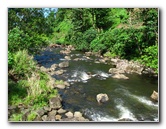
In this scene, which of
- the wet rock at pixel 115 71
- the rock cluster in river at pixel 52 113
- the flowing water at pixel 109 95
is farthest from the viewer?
the wet rock at pixel 115 71

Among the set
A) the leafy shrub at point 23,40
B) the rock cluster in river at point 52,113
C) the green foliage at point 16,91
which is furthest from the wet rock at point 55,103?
the leafy shrub at point 23,40

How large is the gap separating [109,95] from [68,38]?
5.53 meters

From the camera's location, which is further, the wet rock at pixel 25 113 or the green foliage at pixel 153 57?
the green foliage at pixel 153 57

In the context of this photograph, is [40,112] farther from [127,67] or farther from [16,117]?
[127,67]

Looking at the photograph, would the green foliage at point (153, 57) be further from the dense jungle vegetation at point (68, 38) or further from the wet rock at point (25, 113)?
the wet rock at point (25, 113)

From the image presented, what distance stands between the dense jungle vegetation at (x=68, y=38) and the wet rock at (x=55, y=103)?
15 centimetres

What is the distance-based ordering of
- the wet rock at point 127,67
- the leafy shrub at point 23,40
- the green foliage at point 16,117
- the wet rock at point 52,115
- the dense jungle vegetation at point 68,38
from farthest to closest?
the wet rock at point 127,67, the leafy shrub at point 23,40, the dense jungle vegetation at point 68,38, the wet rock at point 52,115, the green foliage at point 16,117

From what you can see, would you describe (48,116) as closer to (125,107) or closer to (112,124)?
(112,124)

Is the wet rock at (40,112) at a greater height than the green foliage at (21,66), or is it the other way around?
the green foliage at (21,66)

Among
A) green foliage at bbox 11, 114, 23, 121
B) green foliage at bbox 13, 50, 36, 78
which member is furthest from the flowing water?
green foliage at bbox 11, 114, 23, 121

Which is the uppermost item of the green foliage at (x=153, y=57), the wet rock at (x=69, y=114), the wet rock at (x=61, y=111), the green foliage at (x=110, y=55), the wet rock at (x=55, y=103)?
the green foliage at (x=110, y=55)

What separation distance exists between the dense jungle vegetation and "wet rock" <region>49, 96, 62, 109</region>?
0.48 ft

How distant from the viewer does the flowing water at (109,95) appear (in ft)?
14.9
